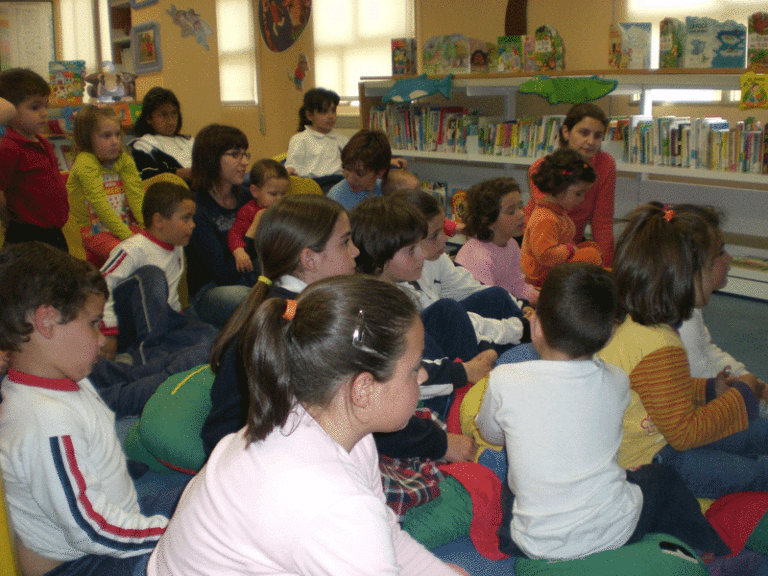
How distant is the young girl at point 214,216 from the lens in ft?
10.2

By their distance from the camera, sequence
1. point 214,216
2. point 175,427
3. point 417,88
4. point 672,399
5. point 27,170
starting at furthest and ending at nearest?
point 417,88
point 214,216
point 27,170
point 175,427
point 672,399

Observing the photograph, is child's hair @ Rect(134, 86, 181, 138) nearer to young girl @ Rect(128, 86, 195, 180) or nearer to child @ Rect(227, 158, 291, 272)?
young girl @ Rect(128, 86, 195, 180)

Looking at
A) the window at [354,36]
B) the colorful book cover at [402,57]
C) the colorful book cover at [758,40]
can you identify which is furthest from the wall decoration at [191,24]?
the colorful book cover at [758,40]

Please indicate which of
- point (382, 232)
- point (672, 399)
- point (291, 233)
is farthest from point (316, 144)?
point (672, 399)

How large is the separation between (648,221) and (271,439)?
1.18m

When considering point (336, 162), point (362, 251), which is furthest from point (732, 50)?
point (362, 251)

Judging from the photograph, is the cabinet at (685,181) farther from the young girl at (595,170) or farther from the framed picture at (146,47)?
the framed picture at (146,47)

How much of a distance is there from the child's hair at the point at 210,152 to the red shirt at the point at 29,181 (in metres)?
0.62

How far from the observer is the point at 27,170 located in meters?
3.01

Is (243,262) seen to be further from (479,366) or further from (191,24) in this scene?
(191,24)

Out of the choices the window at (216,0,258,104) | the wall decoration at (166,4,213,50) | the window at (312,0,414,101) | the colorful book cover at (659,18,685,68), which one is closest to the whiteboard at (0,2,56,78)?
the window at (216,0,258,104)

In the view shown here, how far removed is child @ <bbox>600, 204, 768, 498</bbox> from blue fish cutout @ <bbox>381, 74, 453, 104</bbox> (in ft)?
10.6

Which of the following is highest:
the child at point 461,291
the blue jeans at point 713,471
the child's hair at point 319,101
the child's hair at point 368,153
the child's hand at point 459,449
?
the child's hair at point 319,101

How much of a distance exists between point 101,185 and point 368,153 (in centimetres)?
130
